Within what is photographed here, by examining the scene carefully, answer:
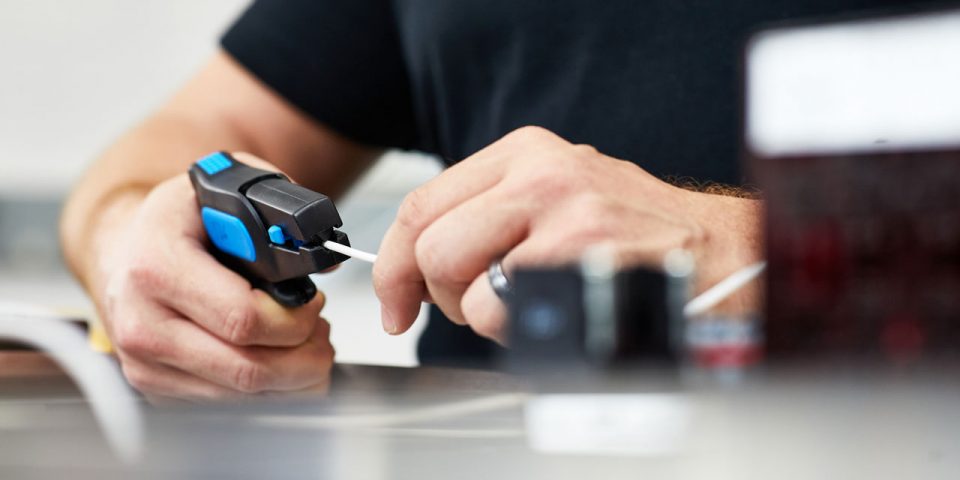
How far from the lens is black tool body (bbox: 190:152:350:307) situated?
37 centimetres

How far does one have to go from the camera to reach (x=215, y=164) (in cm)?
43

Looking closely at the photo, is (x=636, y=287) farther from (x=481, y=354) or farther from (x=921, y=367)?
(x=481, y=354)

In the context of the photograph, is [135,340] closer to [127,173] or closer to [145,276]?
[145,276]

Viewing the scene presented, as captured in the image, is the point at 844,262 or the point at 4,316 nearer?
the point at 844,262

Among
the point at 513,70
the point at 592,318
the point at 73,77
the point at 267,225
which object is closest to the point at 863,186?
the point at 592,318

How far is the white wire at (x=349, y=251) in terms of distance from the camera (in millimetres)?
351

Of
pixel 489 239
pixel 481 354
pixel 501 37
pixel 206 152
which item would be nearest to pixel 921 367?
pixel 489 239

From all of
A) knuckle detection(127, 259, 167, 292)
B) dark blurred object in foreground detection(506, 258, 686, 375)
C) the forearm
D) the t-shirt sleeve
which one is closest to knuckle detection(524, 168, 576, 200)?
dark blurred object in foreground detection(506, 258, 686, 375)

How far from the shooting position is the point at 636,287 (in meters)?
0.19

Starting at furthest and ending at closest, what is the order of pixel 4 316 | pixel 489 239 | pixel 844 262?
pixel 4 316 < pixel 489 239 < pixel 844 262

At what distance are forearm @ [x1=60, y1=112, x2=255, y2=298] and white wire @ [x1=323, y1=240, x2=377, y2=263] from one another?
0.83 feet

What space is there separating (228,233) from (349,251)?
3.3 inches

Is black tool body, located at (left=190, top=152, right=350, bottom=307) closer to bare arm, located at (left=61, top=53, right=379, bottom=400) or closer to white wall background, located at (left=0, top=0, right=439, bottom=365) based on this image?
bare arm, located at (left=61, top=53, right=379, bottom=400)

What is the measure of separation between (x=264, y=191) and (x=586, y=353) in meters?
0.23
